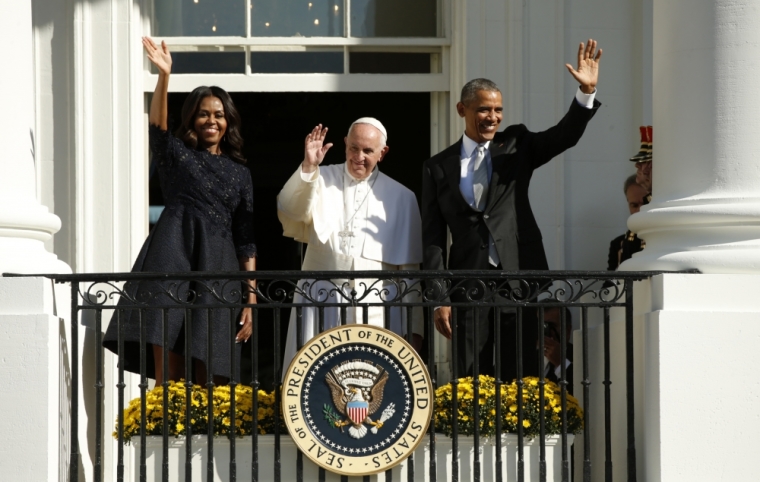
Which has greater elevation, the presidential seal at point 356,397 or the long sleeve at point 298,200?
the long sleeve at point 298,200

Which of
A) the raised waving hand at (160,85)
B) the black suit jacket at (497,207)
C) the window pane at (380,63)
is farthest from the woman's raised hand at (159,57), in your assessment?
the window pane at (380,63)

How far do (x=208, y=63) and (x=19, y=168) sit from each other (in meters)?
2.30

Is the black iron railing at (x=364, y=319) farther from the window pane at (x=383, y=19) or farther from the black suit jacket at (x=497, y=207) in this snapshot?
the window pane at (x=383, y=19)

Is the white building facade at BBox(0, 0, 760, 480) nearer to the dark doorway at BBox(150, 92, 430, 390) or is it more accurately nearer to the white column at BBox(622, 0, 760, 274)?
the white column at BBox(622, 0, 760, 274)

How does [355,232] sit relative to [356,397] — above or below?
above

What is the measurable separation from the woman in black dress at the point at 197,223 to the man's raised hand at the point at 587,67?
175 cm

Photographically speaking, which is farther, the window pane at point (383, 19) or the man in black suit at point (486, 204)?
the window pane at point (383, 19)

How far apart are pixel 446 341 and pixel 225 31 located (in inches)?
90.6

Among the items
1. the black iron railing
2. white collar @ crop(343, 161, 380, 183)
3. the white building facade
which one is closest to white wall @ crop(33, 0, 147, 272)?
the white building facade

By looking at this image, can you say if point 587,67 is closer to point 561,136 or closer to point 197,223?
point 561,136

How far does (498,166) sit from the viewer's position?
7.00 meters

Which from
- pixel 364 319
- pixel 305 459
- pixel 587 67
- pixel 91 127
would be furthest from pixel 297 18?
pixel 305 459

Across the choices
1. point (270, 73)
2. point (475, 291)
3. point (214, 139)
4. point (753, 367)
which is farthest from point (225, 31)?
point (753, 367)

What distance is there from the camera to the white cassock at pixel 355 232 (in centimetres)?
714
